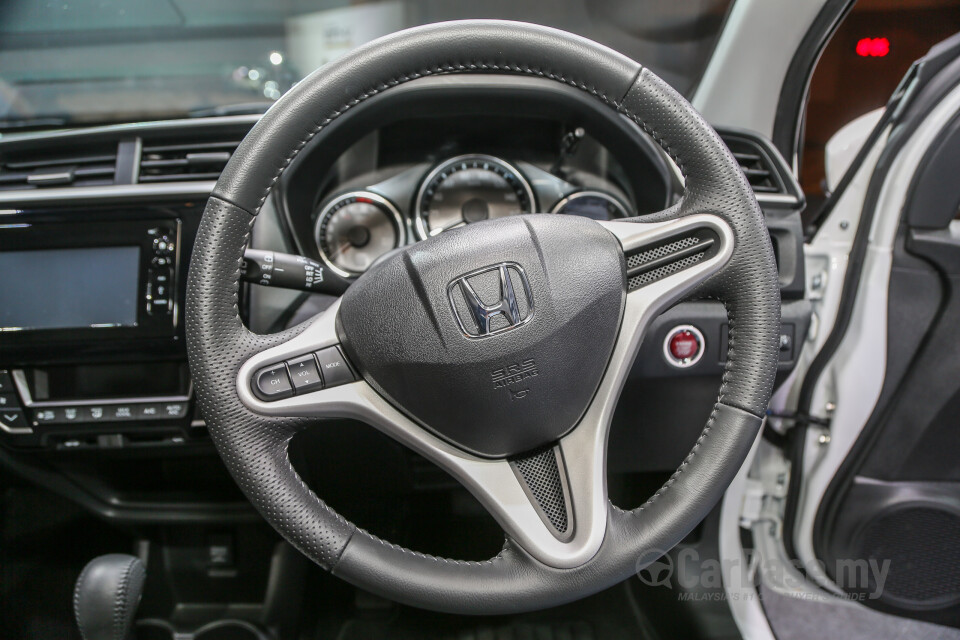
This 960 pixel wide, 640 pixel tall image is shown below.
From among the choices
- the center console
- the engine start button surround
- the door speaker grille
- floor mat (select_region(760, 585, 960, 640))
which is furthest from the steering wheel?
floor mat (select_region(760, 585, 960, 640))

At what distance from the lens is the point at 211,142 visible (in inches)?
41.1

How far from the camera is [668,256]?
2.39 feet

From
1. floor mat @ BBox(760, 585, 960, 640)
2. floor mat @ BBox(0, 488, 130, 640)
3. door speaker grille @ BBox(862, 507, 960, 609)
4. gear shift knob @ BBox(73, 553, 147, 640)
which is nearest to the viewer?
gear shift knob @ BBox(73, 553, 147, 640)

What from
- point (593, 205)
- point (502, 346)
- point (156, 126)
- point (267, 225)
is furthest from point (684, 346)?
point (156, 126)

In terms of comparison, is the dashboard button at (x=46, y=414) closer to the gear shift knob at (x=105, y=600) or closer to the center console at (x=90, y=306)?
the center console at (x=90, y=306)

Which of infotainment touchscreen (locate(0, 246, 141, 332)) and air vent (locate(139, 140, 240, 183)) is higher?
air vent (locate(139, 140, 240, 183))

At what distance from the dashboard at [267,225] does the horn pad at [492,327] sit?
1.05ft

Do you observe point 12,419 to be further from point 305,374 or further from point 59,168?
point 305,374

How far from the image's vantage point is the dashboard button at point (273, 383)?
67cm

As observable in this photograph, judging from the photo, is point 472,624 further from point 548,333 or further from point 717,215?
point 717,215

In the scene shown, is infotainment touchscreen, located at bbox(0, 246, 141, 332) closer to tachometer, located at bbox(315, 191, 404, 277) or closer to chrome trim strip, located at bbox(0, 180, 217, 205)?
chrome trim strip, located at bbox(0, 180, 217, 205)

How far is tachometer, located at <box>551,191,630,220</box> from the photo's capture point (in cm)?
115

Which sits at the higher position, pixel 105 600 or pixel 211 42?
pixel 211 42

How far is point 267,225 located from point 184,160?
0.17 metres
